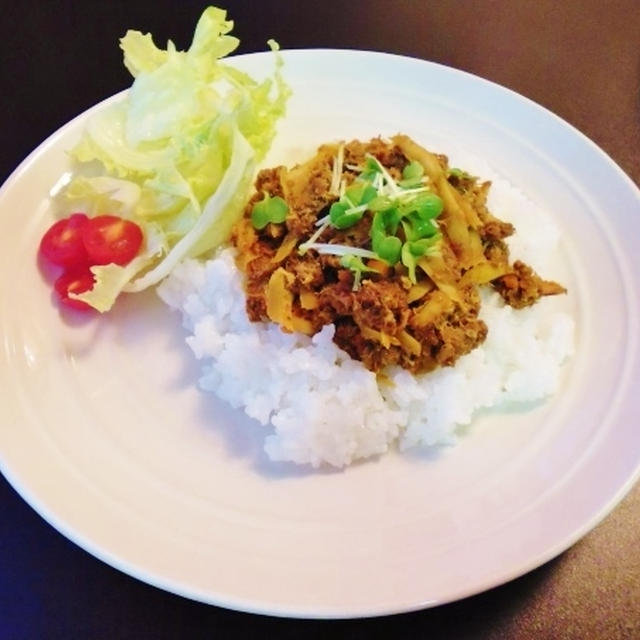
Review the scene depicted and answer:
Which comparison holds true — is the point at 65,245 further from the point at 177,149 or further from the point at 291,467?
the point at 291,467

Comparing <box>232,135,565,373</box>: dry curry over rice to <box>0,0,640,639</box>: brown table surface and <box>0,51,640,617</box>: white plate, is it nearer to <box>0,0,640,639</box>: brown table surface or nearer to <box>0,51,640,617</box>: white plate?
<box>0,51,640,617</box>: white plate

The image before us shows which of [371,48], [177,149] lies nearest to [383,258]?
[177,149]

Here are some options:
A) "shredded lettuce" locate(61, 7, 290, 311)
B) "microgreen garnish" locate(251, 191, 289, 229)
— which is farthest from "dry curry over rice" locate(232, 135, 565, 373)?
"shredded lettuce" locate(61, 7, 290, 311)

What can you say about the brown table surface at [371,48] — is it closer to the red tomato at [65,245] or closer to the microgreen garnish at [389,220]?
the red tomato at [65,245]

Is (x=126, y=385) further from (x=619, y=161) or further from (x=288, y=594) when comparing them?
(x=619, y=161)

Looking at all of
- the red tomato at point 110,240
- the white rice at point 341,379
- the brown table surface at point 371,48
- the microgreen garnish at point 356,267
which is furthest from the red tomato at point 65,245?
the microgreen garnish at point 356,267
